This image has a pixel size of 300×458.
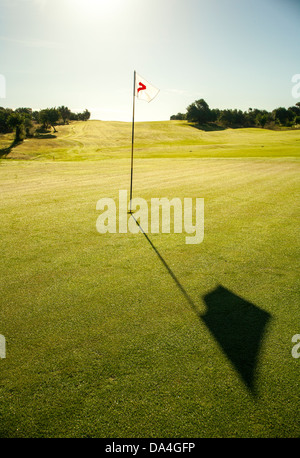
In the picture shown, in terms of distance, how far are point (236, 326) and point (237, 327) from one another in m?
0.03

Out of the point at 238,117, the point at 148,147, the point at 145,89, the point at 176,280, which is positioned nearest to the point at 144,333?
the point at 176,280

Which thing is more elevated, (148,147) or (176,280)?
(148,147)

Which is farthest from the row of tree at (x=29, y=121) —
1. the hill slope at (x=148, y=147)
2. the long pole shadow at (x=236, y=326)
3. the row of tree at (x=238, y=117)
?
the long pole shadow at (x=236, y=326)

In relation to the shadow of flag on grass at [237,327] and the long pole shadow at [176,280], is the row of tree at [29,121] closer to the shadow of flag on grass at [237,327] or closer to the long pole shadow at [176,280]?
the long pole shadow at [176,280]

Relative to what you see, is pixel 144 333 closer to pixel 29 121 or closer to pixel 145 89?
pixel 145 89

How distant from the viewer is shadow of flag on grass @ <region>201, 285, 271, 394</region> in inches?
133

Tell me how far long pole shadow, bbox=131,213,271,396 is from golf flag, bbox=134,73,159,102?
275 inches

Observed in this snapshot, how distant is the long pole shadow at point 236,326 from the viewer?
3346 millimetres

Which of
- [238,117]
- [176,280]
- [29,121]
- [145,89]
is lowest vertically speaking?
[176,280]

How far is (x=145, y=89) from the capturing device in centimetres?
928

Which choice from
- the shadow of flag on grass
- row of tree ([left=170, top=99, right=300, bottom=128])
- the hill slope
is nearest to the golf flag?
the shadow of flag on grass

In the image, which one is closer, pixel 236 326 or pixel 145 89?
pixel 236 326

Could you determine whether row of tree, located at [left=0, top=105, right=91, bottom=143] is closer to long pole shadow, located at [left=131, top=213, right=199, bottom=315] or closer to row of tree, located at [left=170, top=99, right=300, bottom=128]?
row of tree, located at [left=170, top=99, right=300, bottom=128]
